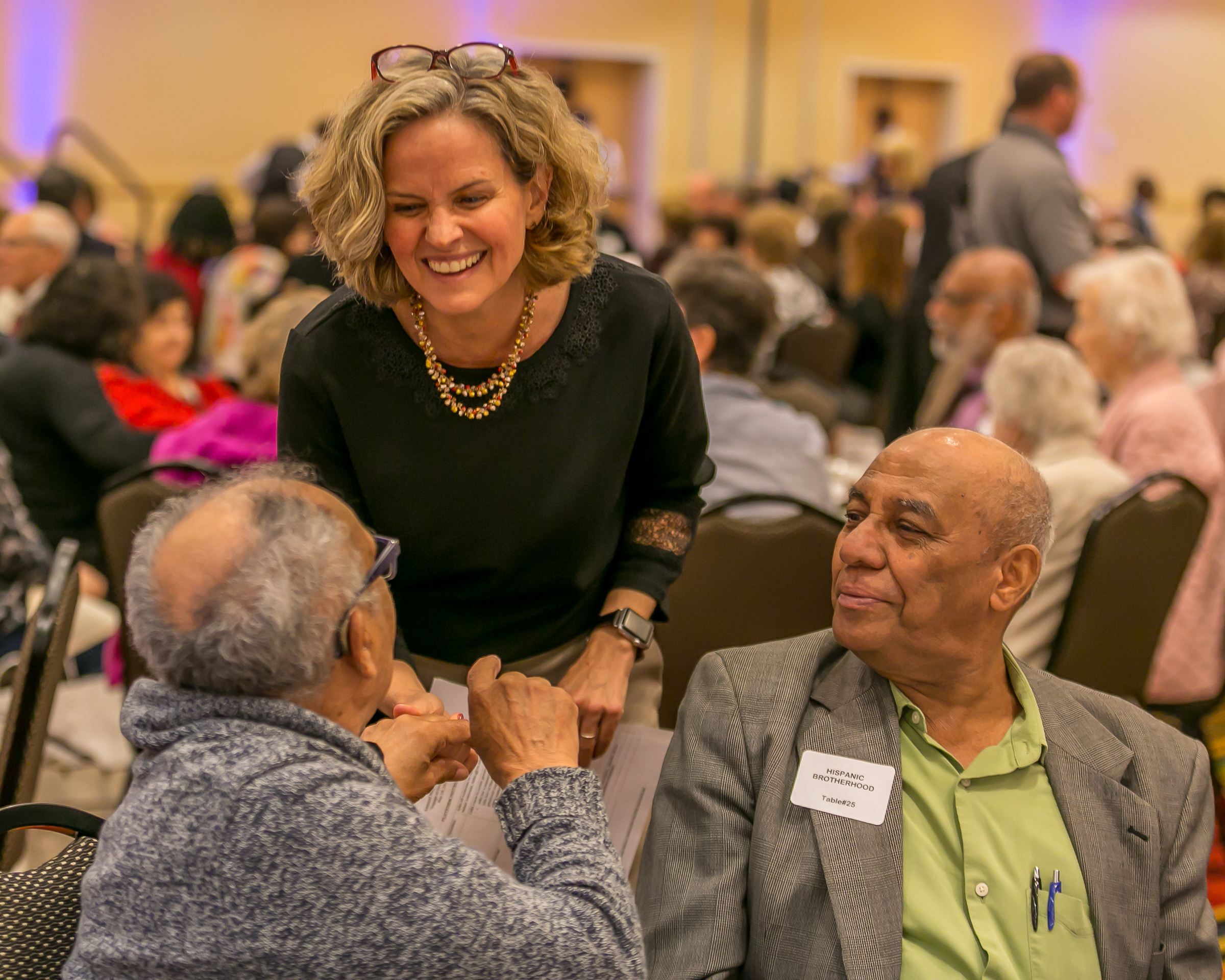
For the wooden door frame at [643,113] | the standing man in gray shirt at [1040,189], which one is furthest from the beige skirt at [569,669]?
the wooden door frame at [643,113]

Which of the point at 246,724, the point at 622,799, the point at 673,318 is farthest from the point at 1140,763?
the point at 246,724

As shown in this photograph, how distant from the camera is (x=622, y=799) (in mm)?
1853

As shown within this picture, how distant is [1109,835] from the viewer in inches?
63.5

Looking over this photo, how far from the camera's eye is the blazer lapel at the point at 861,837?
5.00ft

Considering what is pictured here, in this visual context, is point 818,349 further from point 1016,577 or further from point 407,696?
point 407,696

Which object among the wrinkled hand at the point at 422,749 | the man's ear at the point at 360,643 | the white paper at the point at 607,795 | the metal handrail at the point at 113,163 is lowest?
the metal handrail at the point at 113,163

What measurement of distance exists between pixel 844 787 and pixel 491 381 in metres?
0.68

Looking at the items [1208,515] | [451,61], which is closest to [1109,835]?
[451,61]

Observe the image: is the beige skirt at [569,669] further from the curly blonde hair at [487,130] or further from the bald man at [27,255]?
the bald man at [27,255]

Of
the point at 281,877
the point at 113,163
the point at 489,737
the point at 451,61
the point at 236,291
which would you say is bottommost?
the point at 113,163

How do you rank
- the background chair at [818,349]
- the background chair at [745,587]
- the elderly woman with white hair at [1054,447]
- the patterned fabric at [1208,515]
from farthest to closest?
the background chair at [818,349], the patterned fabric at [1208,515], the elderly woman with white hair at [1054,447], the background chair at [745,587]

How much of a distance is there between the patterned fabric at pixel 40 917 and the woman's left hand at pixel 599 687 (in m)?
0.63

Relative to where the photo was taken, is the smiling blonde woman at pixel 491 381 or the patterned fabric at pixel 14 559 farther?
the patterned fabric at pixel 14 559

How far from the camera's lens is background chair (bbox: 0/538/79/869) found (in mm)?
1875
